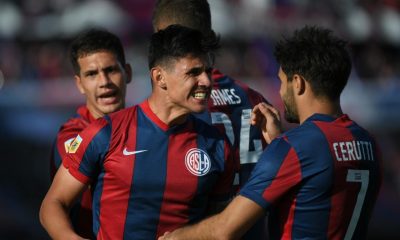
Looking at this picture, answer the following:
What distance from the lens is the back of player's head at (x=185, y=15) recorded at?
591 centimetres

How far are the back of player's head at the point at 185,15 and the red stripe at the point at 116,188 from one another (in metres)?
1.19

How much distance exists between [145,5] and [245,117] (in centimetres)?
793

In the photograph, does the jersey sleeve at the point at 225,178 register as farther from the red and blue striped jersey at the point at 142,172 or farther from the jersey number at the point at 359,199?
the jersey number at the point at 359,199

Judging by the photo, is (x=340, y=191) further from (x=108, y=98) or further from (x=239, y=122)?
(x=108, y=98)

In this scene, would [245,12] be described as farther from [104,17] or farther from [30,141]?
[30,141]

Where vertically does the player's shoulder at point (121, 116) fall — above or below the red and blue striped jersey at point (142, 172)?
above

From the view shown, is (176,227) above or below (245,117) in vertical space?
below

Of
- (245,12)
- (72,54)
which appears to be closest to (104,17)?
(245,12)

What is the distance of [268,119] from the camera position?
5.21 m

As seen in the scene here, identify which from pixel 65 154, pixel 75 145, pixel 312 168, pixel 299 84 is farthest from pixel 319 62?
pixel 65 154

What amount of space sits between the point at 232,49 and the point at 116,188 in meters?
8.85

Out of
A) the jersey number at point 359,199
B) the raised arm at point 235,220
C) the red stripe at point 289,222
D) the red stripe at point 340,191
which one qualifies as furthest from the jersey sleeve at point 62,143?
Answer: the jersey number at point 359,199

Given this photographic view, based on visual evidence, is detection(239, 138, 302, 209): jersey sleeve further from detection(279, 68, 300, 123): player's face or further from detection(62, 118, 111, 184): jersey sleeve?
detection(62, 118, 111, 184): jersey sleeve

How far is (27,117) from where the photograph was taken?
1151cm
